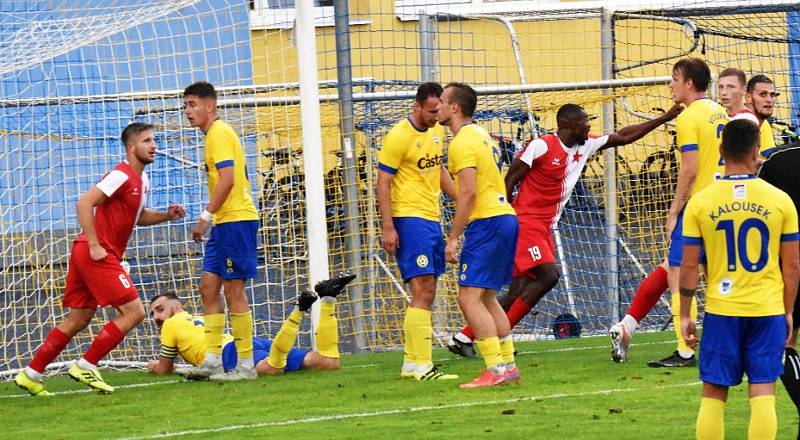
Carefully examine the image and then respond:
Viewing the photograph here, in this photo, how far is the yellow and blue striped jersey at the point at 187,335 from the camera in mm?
10547

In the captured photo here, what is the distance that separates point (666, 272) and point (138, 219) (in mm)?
3934

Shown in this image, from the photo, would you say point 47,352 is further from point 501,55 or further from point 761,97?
point 501,55

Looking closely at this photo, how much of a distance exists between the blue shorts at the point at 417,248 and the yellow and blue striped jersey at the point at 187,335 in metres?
1.65

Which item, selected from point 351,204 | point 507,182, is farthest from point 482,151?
point 351,204

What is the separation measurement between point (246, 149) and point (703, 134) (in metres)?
4.98

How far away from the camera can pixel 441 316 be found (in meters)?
12.9

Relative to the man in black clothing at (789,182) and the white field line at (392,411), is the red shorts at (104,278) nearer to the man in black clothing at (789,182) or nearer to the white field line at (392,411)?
the white field line at (392,411)

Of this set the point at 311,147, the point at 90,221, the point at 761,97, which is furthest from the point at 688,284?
the point at 311,147

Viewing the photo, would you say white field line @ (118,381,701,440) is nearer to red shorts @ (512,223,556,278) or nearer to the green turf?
the green turf

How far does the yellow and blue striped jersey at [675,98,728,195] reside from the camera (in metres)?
9.38

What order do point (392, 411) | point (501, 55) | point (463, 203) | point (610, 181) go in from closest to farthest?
point (392, 411) < point (463, 203) < point (610, 181) < point (501, 55)

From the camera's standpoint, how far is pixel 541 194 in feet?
35.6

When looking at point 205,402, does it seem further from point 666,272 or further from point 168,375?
point 666,272

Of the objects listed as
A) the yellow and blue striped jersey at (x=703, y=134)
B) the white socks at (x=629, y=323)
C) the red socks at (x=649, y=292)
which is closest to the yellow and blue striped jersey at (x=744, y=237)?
the yellow and blue striped jersey at (x=703, y=134)
